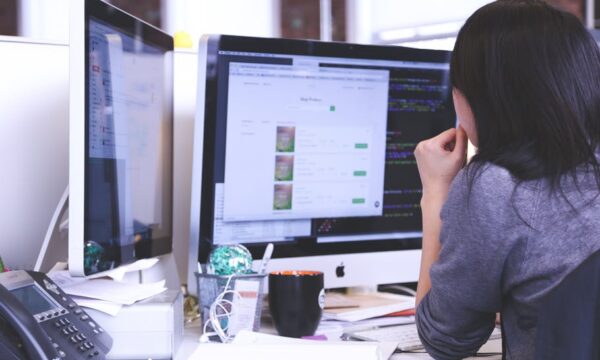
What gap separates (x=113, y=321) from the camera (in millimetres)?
960

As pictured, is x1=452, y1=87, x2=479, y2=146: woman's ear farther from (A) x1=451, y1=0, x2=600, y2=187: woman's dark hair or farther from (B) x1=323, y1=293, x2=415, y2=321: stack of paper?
(B) x1=323, y1=293, x2=415, y2=321: stack of paper

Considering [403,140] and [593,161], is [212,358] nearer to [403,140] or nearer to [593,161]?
[593,161]

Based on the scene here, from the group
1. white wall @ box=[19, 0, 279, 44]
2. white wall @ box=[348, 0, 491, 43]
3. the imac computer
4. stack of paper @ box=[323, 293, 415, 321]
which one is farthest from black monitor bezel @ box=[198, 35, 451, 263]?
white wall @ box=[19, 0, 279, 44]

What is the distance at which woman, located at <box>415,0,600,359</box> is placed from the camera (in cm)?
87

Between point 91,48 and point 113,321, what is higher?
point 91,48

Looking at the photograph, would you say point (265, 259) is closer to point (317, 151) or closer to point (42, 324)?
point (317, 151)

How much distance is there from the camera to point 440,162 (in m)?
1.14

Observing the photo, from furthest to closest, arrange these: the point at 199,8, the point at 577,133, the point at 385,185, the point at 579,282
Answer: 1. the point at 199,8
2. the point at 385,185
3. the point at 577,133
4. the point at 579,282

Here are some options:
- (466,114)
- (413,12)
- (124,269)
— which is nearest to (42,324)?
(124,269)

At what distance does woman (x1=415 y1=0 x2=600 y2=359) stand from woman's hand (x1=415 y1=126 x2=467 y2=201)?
156 millimetres

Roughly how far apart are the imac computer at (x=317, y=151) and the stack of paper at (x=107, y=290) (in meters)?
0.23

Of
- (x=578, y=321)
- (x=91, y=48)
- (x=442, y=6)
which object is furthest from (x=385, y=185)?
(x=442, y=6)

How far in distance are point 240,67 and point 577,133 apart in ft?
1.97

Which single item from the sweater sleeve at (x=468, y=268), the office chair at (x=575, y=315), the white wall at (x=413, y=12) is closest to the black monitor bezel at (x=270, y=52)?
the sweater sleeve at (x=468, y=268)
